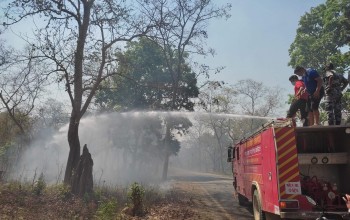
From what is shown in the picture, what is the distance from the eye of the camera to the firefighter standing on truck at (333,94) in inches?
359

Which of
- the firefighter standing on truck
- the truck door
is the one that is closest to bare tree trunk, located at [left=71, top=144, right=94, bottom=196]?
the truck door

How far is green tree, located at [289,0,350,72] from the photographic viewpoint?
91.5 feet

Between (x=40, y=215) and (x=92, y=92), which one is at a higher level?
(x=92, y=92)

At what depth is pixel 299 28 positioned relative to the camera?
34.7m

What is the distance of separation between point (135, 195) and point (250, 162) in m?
4.09

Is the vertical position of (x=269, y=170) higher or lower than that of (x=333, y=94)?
lower

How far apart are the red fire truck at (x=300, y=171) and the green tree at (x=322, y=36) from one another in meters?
16.7

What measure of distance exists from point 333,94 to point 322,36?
23888 millimetres

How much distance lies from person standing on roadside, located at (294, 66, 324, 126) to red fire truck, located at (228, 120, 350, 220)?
1.15m

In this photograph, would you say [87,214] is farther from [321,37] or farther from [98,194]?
[321,37]

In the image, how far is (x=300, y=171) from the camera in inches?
322

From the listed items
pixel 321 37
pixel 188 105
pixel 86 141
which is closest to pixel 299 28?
pixel 321 37

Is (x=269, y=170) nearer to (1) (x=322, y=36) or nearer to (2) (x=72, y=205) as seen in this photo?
(2) (x=72, y=205)

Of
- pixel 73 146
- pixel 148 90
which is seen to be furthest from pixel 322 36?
pixel 73 146
